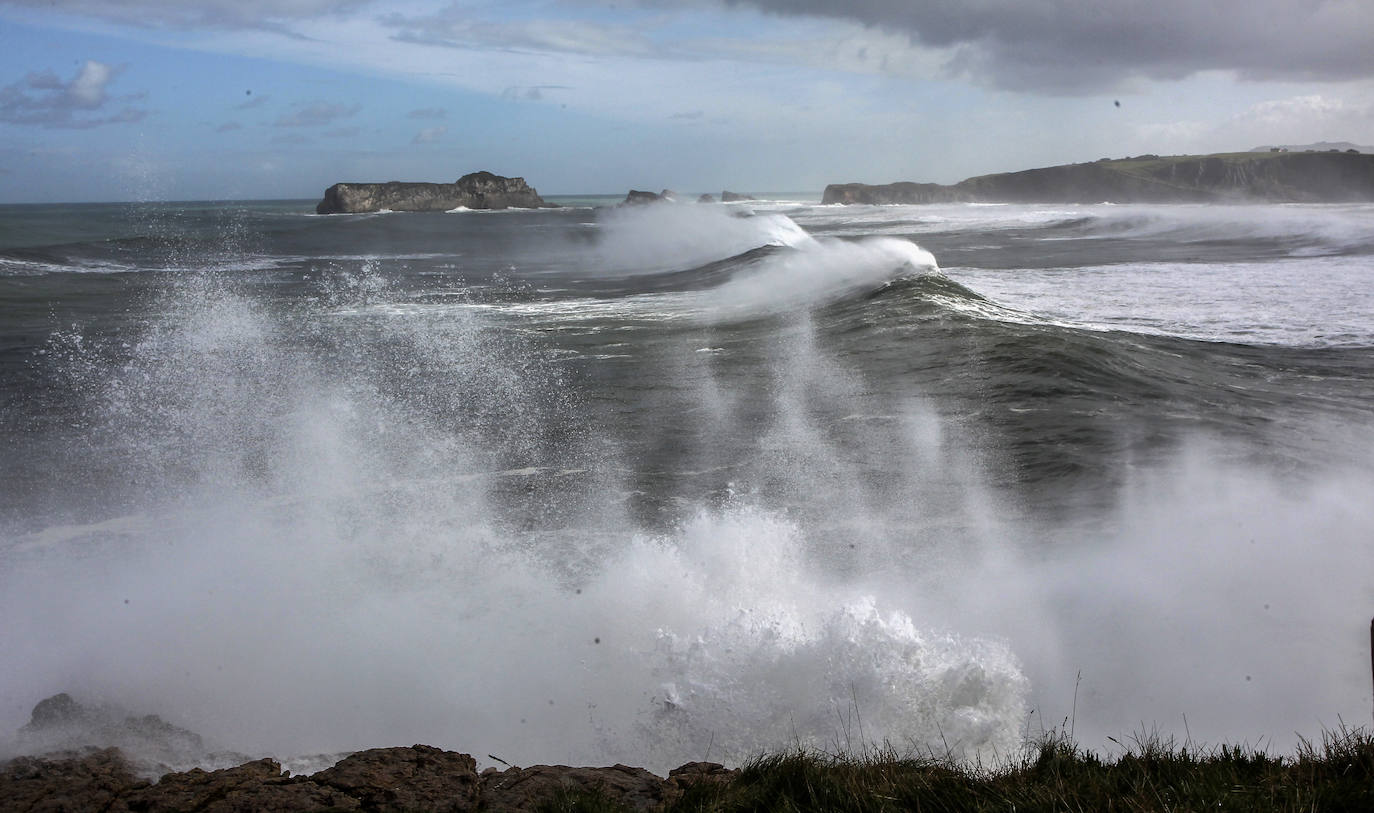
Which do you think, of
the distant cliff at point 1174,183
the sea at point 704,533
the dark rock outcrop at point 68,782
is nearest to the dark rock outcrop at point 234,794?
the dark rock outcrop at point 68,782

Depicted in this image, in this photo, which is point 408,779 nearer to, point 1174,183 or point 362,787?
point 362,787

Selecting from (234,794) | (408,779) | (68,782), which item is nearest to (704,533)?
(408,779)

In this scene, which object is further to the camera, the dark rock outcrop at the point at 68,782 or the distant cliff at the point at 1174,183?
the distant cliff at the point at 1174,183

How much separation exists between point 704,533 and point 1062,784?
405 centimetres

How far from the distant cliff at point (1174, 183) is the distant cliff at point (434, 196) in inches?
1553

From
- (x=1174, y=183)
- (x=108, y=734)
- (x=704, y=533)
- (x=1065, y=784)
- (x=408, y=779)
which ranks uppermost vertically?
(x=1174, y=183)

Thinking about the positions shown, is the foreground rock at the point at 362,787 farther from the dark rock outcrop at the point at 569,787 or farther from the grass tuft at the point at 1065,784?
the grass tuft at the point at 1065,784

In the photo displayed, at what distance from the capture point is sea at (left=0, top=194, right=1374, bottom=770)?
4875mm

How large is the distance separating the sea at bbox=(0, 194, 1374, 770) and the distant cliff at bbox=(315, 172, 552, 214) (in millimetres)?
86094

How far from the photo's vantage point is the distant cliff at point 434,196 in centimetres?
9719

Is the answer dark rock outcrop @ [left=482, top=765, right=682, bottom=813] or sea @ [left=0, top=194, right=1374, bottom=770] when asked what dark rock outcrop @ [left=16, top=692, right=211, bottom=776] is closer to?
sea @ [left=0, top=194, right=1374, bottom=770]

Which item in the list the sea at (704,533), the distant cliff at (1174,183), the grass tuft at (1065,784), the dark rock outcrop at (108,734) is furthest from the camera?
the distant cliff at (1174,183)

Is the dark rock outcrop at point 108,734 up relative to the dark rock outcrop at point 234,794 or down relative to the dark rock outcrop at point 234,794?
down

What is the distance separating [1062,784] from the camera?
10.5 ft
